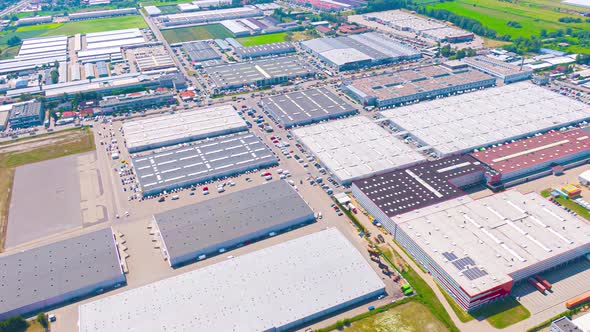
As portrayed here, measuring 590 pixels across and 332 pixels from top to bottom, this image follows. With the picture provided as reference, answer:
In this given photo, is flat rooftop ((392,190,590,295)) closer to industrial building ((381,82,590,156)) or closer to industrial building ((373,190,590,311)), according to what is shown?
industrial building ((373,190,590,311))

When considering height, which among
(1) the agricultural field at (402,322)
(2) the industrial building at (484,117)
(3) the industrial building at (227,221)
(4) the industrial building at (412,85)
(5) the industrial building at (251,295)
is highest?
(4) the industrial building at (412,85)

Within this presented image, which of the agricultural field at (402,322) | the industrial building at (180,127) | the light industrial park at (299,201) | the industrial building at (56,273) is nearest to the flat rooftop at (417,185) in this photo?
the light industrial park at (299,201)

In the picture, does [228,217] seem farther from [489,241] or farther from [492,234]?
[492,234]

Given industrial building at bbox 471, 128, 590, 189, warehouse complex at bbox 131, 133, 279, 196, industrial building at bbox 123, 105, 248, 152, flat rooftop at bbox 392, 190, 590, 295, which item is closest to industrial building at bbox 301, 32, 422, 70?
industrial building at bbox 123, 105, 248, 152

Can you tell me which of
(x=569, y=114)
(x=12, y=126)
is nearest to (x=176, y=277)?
(x=12, y=126)

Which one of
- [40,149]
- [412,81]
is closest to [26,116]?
[40,149]

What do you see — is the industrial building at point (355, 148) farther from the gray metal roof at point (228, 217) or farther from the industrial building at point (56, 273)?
the industrial building at point (56, 273)
